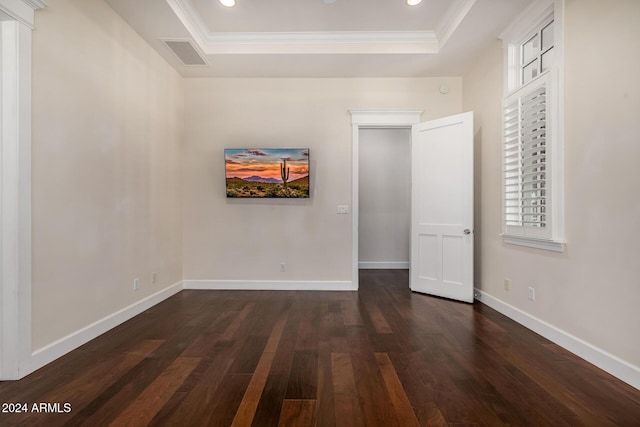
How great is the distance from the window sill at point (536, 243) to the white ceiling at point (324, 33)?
7.14 ft

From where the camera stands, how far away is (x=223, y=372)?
206 centimetres

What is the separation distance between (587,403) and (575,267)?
1.04 m

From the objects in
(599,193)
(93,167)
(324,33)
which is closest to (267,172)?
(324,33)

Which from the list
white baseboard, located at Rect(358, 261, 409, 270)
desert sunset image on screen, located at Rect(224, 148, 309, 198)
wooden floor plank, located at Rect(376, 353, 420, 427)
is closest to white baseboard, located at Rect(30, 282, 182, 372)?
desert sunset image on screen, located at Rect(224, 148, 309, 198)

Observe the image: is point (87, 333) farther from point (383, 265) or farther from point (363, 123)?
point (383, 265)

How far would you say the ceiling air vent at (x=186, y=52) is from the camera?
3355 millimetres

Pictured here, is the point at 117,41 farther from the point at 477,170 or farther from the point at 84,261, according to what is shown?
the point at 477,170

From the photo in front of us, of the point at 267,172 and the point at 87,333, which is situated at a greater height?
the point at 267,172

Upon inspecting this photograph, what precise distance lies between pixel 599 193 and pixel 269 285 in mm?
3612

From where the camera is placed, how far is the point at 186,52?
3.54m

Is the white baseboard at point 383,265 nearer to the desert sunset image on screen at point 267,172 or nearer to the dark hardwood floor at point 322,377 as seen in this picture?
the desert sunset image on screen at point 267,172

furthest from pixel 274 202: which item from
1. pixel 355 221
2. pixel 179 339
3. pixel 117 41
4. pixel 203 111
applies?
pixel 117 41

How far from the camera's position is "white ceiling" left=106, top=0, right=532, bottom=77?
2.98 meters

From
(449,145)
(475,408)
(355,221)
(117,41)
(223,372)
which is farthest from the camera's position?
(355,221)
